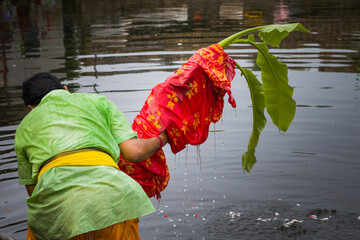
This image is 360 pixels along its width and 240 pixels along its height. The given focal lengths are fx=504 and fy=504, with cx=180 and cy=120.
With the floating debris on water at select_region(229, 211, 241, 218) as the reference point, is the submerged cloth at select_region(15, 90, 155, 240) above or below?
above

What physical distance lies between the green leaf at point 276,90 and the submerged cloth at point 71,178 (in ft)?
6.80

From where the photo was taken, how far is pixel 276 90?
4.61m

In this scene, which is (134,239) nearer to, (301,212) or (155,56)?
(301,212)

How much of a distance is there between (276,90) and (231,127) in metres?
3.41

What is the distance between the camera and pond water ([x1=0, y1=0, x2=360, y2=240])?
17.1 feet

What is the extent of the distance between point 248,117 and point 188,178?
7.69ft

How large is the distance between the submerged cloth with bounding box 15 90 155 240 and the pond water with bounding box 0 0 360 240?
Result: 2286 millimetres

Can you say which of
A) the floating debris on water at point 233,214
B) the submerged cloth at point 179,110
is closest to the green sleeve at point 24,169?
the submerged cloth at point 179,110

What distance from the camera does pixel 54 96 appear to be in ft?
9.34

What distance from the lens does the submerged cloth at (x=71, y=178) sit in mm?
2689

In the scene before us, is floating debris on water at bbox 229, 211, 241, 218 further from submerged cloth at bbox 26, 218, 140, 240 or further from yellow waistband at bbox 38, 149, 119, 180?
yellow waistband at bbox 38, 149, 119, 180

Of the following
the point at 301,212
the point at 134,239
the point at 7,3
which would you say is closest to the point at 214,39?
the point at 301,212

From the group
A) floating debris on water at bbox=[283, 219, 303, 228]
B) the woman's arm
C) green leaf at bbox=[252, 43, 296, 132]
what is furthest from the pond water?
the woman's arm

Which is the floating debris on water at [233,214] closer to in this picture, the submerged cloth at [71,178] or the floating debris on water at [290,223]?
the floating debris on water at [290,223]
